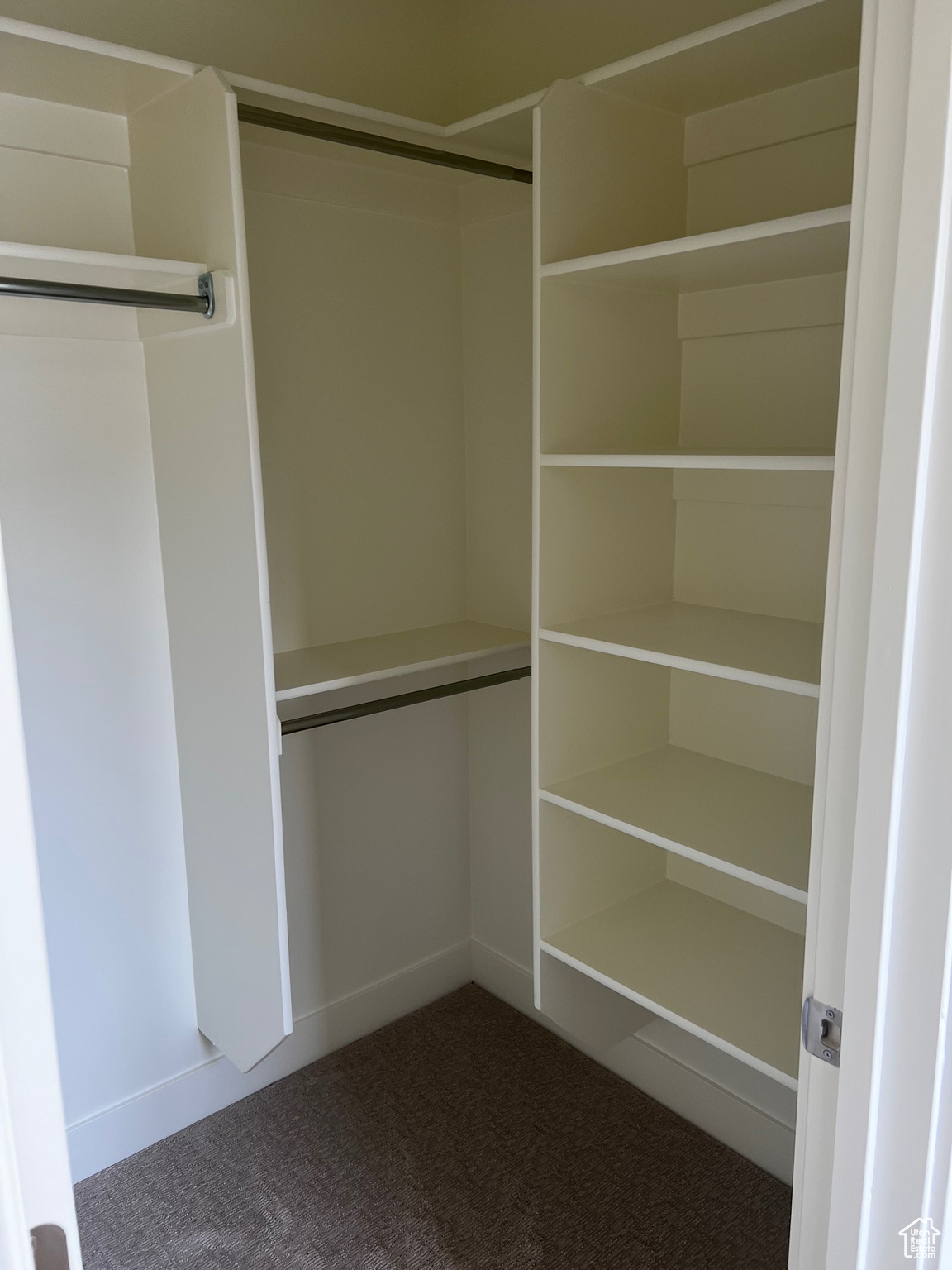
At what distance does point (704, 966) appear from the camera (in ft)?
6.31

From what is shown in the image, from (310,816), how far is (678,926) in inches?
38.9

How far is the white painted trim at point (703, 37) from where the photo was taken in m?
1.44

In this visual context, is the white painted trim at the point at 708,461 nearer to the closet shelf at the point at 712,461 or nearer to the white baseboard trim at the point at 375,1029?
the closet shelf at the point at 712,461

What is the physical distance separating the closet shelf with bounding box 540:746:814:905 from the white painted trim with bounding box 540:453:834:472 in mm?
661

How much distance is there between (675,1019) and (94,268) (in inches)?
70.9

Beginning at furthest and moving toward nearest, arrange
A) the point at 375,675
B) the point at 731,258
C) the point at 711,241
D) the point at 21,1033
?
the point at 375,675
the point at 731,258
the point at 711,241
the point at 21,1033

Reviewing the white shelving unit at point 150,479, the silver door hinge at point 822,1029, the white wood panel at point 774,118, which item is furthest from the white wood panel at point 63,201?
the silver door hinge at point 822,1029

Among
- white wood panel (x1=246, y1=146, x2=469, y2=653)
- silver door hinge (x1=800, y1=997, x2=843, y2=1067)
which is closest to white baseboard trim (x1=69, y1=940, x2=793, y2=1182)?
white wood panel (x1=246, y1=146, x2=469, y2=653)

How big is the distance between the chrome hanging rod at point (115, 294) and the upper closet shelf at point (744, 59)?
809 millimetres

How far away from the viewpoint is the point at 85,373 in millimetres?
2018

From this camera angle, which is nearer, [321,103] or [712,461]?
[712,461]

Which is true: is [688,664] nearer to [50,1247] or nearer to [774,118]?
[774,118]

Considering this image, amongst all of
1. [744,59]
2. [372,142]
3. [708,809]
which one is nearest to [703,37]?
[744,59]

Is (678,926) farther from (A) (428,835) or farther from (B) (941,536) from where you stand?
(B) (941,536)
